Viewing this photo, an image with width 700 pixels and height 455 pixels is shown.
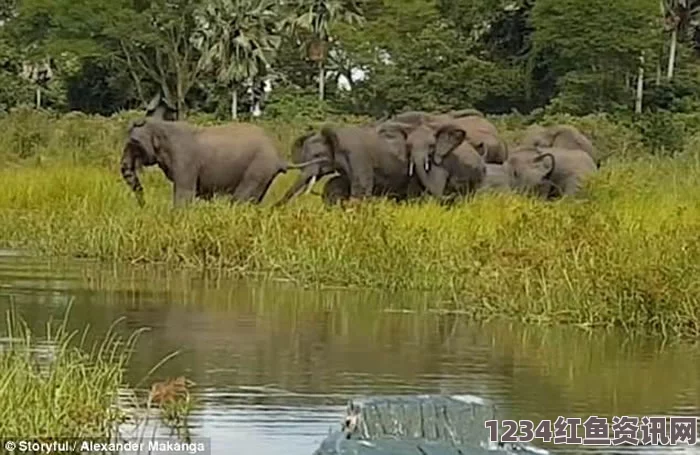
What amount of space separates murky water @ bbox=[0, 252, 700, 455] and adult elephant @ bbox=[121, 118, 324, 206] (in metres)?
6.33

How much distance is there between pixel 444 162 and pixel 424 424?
16.3 m

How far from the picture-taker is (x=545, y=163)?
22594 millimetres

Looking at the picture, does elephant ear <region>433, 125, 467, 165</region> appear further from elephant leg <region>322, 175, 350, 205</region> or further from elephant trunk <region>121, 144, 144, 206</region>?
elephant trunk <region>121, 144, 144, 206</region>

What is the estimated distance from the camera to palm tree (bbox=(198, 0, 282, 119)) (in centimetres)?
5134

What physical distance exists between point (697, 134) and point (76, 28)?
19.7 meters

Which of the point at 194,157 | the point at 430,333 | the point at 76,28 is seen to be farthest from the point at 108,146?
the point at 76,28

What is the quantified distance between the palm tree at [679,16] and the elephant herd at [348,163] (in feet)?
79.7

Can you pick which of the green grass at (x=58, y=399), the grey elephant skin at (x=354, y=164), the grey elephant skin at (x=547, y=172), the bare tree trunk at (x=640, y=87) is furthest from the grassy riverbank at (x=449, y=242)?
the bare tree trunk at (x=640, y=87)

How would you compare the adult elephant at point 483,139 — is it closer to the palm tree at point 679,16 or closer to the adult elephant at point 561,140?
the adult elephant at point 561,140

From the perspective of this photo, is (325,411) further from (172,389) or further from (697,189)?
(697,189)

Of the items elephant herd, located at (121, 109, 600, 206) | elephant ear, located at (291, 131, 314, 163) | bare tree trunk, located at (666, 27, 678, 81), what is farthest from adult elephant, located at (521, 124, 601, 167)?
bare tree trunk, located at (666, 27, 678, 81)

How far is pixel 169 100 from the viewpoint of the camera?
160 ft

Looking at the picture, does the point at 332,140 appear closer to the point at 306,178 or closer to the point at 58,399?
the point at 306,178

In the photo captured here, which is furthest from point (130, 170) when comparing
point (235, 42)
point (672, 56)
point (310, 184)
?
point (235, 42)
